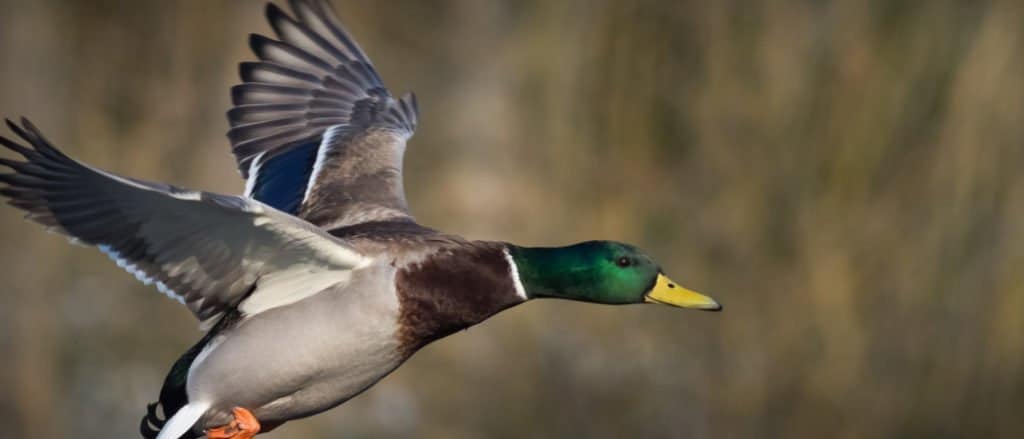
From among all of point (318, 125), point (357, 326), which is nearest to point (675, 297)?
point (357, 326)

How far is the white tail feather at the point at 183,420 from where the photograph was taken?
5152 millimetres

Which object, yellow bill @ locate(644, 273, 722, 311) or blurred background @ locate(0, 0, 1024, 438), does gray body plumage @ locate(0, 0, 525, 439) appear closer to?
yellow bill @ locate(644, 273, 722, 311)

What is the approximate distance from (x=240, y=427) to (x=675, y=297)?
137cm

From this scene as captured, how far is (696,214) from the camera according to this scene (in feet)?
30.5

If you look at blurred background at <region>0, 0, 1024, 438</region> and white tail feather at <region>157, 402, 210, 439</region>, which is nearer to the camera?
white tail feather at <region>157, 402, 210, 439</region>

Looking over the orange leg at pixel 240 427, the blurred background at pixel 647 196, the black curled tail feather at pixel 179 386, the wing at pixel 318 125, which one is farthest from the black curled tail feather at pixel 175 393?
the blurred background at pixel 647 196

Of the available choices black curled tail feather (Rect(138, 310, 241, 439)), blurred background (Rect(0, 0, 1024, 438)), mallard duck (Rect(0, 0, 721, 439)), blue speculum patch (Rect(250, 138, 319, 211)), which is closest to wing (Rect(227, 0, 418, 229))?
blue speculum patch (Rect(250, 138, 319, 211))

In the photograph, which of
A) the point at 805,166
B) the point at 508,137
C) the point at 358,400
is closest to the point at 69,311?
the point at 358,400

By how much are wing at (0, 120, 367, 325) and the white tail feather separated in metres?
0.30

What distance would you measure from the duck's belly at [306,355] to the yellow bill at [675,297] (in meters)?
0.81

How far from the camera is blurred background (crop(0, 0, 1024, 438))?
888cm

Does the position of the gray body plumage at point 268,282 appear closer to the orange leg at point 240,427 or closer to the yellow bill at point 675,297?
the orange leg at point 240,427

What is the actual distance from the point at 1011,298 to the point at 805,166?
49.1 inches

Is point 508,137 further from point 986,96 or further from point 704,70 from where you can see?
point 986,96
